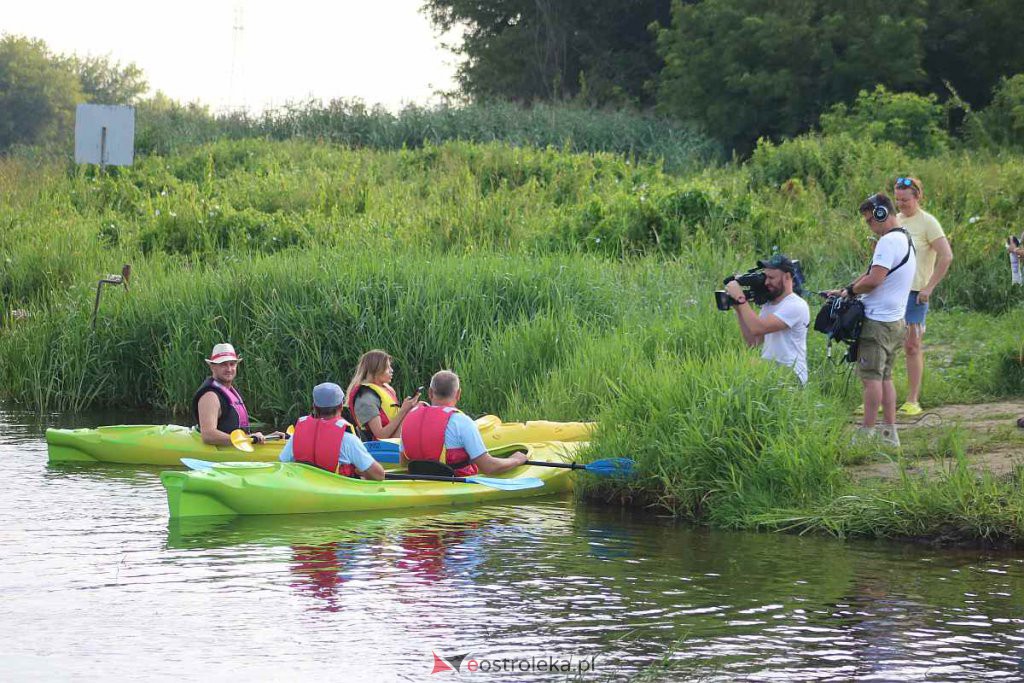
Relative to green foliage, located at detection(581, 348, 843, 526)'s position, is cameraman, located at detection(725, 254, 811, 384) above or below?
above

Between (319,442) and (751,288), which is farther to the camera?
(751,288)

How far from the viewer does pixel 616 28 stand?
4062 cm

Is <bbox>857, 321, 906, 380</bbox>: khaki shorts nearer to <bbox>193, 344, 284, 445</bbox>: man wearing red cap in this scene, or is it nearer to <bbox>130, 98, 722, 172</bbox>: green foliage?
<bbox>193, 344, 284, 445</bbox>: man wearing red cap

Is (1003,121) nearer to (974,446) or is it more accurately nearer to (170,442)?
(974,446)

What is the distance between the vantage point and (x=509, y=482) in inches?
380

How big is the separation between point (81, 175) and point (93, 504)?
16417mm

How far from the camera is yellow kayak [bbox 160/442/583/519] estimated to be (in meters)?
8.91

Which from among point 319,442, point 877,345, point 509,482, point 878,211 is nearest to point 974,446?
point 877,345

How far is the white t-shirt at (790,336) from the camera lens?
9.41m

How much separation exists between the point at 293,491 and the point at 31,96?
67637 mm

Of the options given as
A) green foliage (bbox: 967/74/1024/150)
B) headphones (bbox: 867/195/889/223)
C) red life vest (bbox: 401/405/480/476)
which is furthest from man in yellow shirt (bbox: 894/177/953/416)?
green foliage (bbox: 967/74/1024/150)

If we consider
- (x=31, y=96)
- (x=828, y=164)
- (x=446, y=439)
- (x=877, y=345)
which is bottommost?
(x=446, y=439)

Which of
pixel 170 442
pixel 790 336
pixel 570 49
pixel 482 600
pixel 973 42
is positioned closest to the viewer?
pixel 482 600

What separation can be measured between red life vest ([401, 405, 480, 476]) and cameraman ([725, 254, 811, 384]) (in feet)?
6.87
